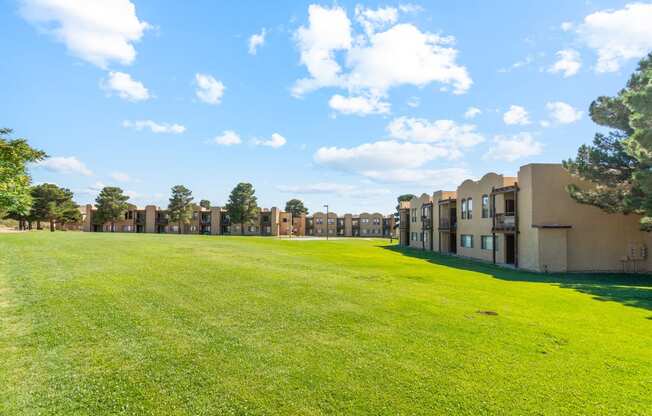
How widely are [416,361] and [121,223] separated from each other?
103 meters

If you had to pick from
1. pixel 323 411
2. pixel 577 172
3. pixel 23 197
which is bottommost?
pixel 323 411

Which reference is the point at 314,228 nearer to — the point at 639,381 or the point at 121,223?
the point at 121,223

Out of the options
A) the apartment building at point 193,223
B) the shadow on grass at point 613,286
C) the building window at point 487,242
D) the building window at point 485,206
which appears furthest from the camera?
the apartment building at point 193,223

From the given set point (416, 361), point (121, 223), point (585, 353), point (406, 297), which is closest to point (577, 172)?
point (406, 297)

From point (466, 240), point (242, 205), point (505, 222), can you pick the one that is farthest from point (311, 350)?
point (242, 205)

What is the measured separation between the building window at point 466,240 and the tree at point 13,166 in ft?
112

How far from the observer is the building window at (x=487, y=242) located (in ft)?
101

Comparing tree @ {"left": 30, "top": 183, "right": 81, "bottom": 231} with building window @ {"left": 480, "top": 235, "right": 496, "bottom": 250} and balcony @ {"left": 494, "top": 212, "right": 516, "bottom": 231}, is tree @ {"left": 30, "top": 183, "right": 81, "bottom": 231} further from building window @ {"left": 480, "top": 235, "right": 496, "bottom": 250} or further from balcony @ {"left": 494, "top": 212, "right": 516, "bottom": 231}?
balcony @ {"left": 494, "top": 212, "right": 516, "bottom": 231}

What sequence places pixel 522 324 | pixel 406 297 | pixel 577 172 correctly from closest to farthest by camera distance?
pixel 522 324 → pixel 406 297 → pixel 577 172

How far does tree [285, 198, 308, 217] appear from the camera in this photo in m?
126

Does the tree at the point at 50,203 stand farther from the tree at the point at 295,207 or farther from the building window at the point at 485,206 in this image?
the building window at the point at 485,206

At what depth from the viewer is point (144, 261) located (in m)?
20.7

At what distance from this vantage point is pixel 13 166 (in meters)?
17.5

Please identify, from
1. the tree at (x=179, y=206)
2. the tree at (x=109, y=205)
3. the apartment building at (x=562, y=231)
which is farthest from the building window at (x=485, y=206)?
the tree at (x=109, y=205)
